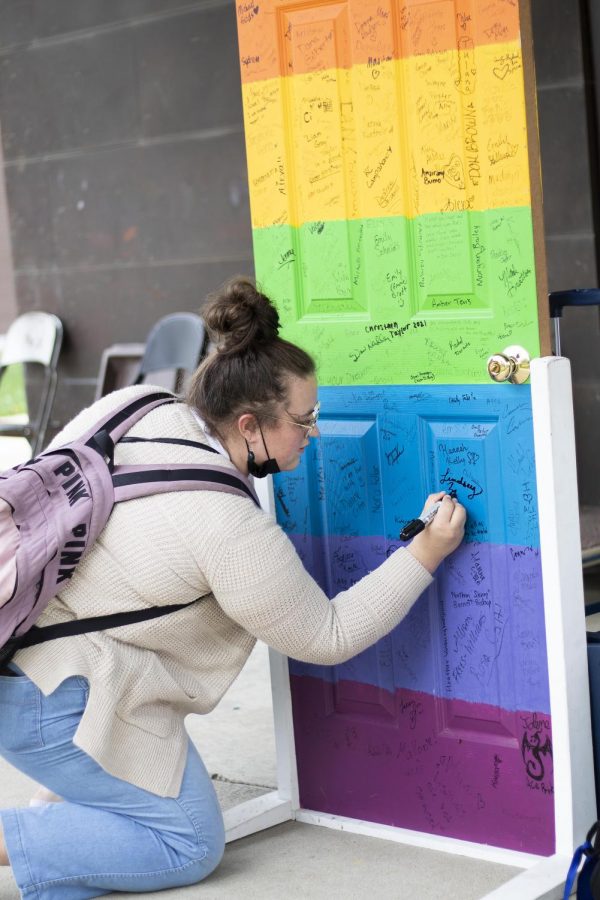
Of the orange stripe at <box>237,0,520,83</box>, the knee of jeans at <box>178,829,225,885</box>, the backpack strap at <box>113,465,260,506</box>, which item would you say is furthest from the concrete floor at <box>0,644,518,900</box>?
the orange stripe at <box>237,0,520,83</box>

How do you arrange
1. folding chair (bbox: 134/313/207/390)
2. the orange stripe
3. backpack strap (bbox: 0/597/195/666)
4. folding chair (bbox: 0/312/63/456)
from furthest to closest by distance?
folding chair (bbox: 0/312/63/456)
folding chair (bbox: 134/313/207/390)
backpack strap (bbox: 0/597/195/666)
the orange stripe

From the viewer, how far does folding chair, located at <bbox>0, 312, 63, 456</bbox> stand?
6324 mm

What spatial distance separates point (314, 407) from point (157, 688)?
0.62 m

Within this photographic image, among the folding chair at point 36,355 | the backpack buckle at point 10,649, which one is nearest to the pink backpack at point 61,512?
the backpack buckle at point 10,649

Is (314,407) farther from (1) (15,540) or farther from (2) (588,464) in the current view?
(2) (588,464)

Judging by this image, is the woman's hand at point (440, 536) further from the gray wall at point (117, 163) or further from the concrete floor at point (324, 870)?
the gray wall at point (117, 163)

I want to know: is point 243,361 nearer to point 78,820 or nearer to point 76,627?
point 76,627

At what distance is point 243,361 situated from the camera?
2.47 meters

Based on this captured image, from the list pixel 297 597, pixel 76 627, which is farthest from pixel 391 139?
pixel 76 627

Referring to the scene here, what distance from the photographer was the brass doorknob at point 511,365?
7.77 feet

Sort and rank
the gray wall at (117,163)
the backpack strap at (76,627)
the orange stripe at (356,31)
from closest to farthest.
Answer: the orange stripe at (356,31) < the backpack strap at (76,627) < the gray wall at (117,163)

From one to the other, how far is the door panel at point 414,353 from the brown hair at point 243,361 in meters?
0.22

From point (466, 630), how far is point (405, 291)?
2.24 feet

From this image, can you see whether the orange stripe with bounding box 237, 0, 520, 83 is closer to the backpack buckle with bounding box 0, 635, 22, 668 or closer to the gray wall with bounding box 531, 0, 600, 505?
the backpack buckle with bounding box 0, 635, 22, 668
